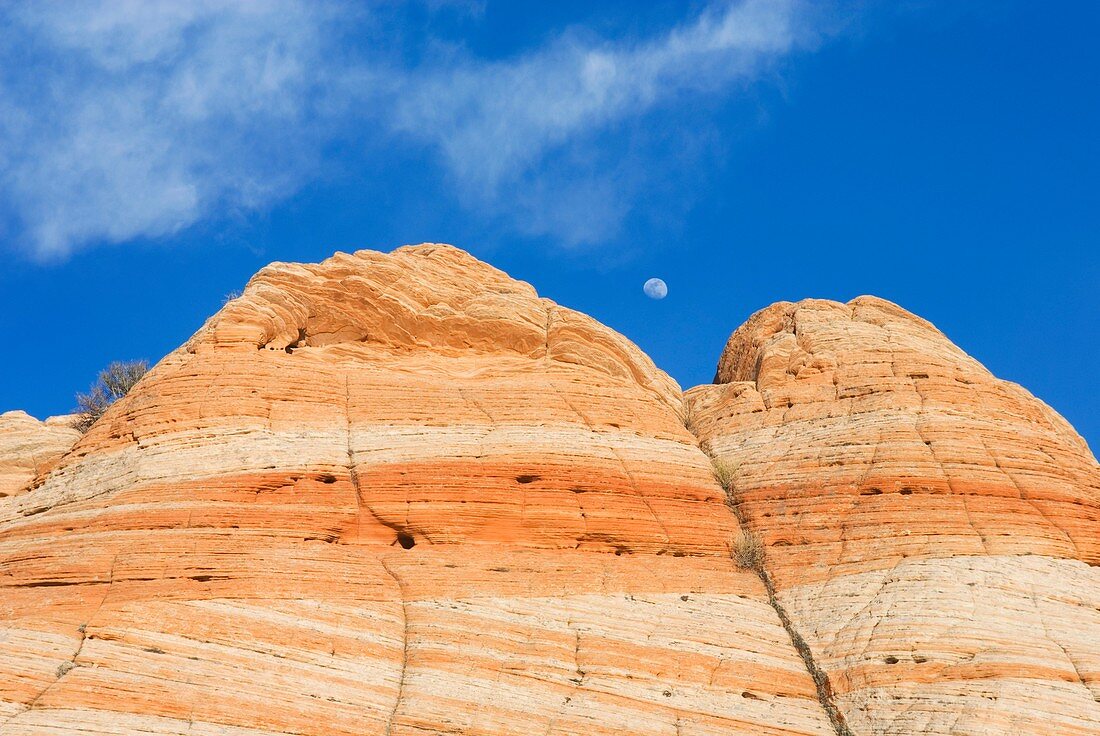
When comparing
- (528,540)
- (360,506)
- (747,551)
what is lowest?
(528,540)

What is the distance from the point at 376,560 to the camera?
74.3 feet

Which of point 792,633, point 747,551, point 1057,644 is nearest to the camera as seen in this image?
point 1057,644

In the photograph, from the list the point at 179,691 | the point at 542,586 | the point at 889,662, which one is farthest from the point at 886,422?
the point at 179,691

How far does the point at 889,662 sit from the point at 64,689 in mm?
13723

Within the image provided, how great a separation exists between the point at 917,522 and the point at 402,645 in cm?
1106

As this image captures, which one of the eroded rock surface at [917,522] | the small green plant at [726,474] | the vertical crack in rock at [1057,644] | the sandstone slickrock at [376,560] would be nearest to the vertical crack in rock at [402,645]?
the sandstone slickrock at [376,560]

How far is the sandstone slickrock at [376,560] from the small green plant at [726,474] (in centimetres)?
34

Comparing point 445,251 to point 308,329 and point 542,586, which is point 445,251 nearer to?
point 308,329

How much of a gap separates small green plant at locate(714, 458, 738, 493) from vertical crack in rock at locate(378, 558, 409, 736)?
8.45m

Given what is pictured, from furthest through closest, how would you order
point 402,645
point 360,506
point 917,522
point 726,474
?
point 726,474, point 917,522, point 360,506, point 402,645

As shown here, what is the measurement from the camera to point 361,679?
19.6 metres

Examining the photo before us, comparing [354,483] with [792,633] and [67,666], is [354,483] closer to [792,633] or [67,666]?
[67,666]

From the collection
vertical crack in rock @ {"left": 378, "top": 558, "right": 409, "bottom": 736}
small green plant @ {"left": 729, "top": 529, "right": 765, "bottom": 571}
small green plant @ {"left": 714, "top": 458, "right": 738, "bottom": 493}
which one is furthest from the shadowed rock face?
small green plant @ {"left": 729, "top": 529, "right": 765, "bottom": 571}

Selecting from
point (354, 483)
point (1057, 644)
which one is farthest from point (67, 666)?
point (1057, 644)
